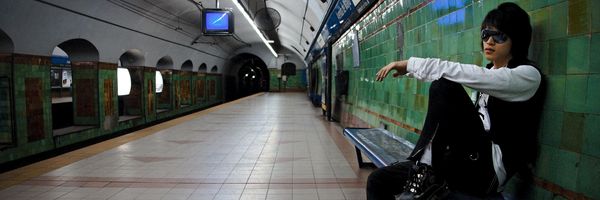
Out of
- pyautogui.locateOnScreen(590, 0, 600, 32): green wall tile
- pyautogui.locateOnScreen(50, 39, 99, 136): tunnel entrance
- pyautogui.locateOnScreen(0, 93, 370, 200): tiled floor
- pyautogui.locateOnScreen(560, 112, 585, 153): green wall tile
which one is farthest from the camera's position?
pyautogui.locateOnScreen(50, 39, 99, 136): tunnel entrance

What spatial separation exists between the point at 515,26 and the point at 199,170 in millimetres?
3291

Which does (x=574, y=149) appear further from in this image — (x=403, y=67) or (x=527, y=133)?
(x=403, y=67)

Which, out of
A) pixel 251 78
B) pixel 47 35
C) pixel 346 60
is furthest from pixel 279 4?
pixel 251 78

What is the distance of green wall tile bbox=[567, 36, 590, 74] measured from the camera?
57.1 inches

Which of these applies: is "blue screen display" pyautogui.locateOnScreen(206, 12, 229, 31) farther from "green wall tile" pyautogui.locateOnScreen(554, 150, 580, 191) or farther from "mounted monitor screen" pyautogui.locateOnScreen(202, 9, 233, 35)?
"green wall tile" pyautogui.locateOnScreen(554, 150, 580, 191)

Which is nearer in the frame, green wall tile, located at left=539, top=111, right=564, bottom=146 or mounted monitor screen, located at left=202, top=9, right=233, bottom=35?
green wall tile, located at left=539, top=111, right=564, bottom=146

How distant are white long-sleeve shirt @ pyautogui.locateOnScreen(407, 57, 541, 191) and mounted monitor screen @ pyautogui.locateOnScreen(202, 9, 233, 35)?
9.35 metres

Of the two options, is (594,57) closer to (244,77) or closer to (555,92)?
(555,92)

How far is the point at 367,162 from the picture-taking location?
4.27 m

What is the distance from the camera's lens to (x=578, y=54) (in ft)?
4.90

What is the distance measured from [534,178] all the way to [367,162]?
2.55 meters

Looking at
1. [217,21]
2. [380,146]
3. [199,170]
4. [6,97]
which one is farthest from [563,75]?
[217,21]

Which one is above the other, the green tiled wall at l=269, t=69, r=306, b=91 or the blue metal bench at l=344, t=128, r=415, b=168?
the green tiled wall at l=269, t=69, r=306, b=91

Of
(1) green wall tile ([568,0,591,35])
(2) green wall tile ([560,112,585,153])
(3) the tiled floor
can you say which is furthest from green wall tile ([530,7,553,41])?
(3) the tiled floor
